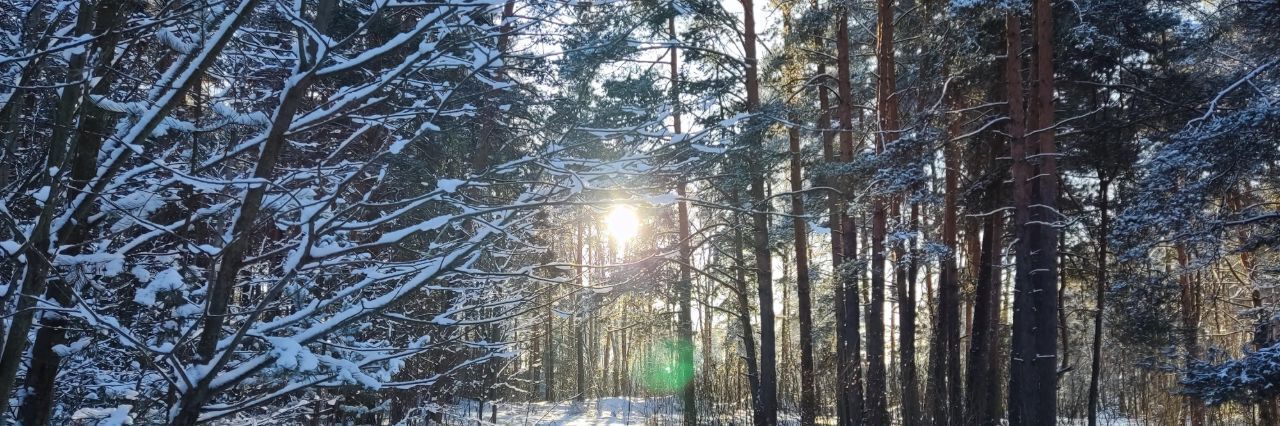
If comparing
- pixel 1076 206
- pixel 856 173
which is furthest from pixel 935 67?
pixel 1076 206

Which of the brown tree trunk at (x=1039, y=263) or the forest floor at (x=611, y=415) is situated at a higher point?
the brown tree trunk at (x=1039, y=263)

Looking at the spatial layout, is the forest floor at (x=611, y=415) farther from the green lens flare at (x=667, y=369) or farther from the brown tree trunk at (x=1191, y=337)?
the brown tree trunk at (x=1191, y=337)

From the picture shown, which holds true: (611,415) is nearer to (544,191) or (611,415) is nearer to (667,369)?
(667,369)

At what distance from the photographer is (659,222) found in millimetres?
15117

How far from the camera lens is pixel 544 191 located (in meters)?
3.04

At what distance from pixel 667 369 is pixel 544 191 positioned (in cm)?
1499

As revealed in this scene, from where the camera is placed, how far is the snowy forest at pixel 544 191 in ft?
8.50

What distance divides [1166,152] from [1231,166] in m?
0.54

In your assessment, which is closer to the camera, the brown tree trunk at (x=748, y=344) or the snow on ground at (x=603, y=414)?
the brown tree trunk at (x=748, y=344)

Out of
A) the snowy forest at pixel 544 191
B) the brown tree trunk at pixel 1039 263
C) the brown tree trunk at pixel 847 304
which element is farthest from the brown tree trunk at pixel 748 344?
the brown tree trunk at pixel 1039 263

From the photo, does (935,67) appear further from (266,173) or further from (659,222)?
(266,173)

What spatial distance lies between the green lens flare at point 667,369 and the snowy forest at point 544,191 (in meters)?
0.16

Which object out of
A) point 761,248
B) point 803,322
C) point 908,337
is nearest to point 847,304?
point 803,322

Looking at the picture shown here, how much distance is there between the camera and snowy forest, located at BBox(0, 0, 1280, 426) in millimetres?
2590
